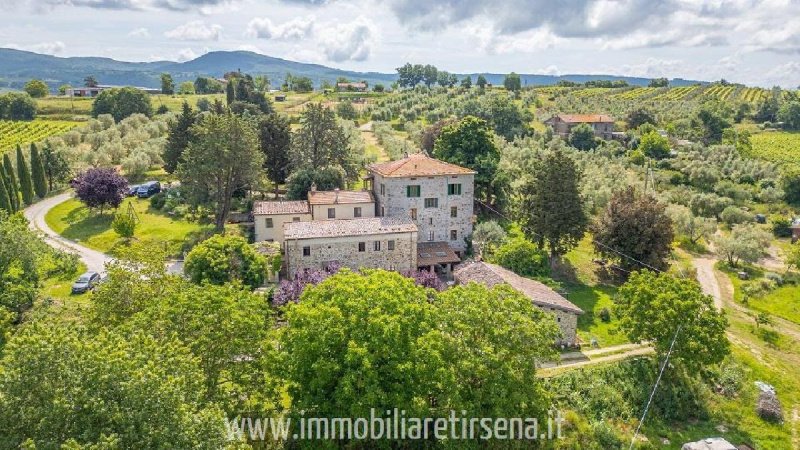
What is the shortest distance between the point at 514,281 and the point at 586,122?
8879 centimetres

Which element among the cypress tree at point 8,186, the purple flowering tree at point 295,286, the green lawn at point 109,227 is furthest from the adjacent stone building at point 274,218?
the cypress tree at point 8,186

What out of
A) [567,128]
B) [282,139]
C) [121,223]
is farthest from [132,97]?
[567,128]

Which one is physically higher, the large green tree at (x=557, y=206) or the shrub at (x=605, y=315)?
the large green tree at (x=557, y=206)

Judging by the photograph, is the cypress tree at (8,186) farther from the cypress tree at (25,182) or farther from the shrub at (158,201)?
the shrub at (158,201)

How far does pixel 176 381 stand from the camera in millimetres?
19953

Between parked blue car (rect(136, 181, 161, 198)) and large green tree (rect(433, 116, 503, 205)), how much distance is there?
36443 millimetres

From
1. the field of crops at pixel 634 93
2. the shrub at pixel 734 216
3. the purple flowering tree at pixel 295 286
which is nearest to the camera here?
the purple flowering tree at pixel 295 286

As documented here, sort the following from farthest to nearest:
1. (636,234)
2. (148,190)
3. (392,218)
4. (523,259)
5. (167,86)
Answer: (167,86) < (148,190) < (392,218) < (636,234) < (523,259)

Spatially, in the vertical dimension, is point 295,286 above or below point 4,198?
below

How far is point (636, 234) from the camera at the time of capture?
50062 millimetres

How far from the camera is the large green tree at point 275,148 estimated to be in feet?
224

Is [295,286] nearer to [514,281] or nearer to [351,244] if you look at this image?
[351,244]

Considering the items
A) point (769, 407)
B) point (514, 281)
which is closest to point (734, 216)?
point (769, 407)

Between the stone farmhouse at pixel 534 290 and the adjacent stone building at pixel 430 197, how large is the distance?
7.22 m
